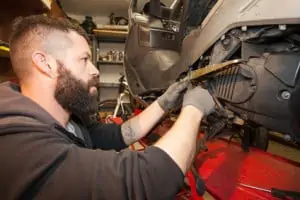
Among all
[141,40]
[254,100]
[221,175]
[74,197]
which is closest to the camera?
[74,197]

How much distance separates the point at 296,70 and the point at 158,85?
2.96 ft

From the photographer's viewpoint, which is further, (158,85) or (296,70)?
(158,85)

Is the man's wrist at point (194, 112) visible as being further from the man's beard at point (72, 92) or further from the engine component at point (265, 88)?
the man's beard at point (72, 92)

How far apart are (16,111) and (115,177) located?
31cm

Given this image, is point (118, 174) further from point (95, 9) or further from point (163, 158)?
point (95, 9)

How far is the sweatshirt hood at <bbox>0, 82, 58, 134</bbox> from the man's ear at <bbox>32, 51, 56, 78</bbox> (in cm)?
11

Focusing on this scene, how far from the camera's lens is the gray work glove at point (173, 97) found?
40.2 inches

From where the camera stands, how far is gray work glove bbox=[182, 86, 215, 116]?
76 cm

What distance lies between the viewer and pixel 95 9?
419cm

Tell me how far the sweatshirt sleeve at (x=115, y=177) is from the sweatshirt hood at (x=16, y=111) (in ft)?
0.50

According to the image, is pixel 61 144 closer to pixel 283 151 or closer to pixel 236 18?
pixel 236 18

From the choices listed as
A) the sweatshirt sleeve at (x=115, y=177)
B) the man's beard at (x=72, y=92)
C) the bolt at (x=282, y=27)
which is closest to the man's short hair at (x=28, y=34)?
the man's beard at (x=72, y=92)

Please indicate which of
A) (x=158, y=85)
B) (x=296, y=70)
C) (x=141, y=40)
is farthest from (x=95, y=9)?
(x=296, y=70)

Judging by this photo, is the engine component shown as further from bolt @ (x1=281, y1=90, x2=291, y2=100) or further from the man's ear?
the man's ear
